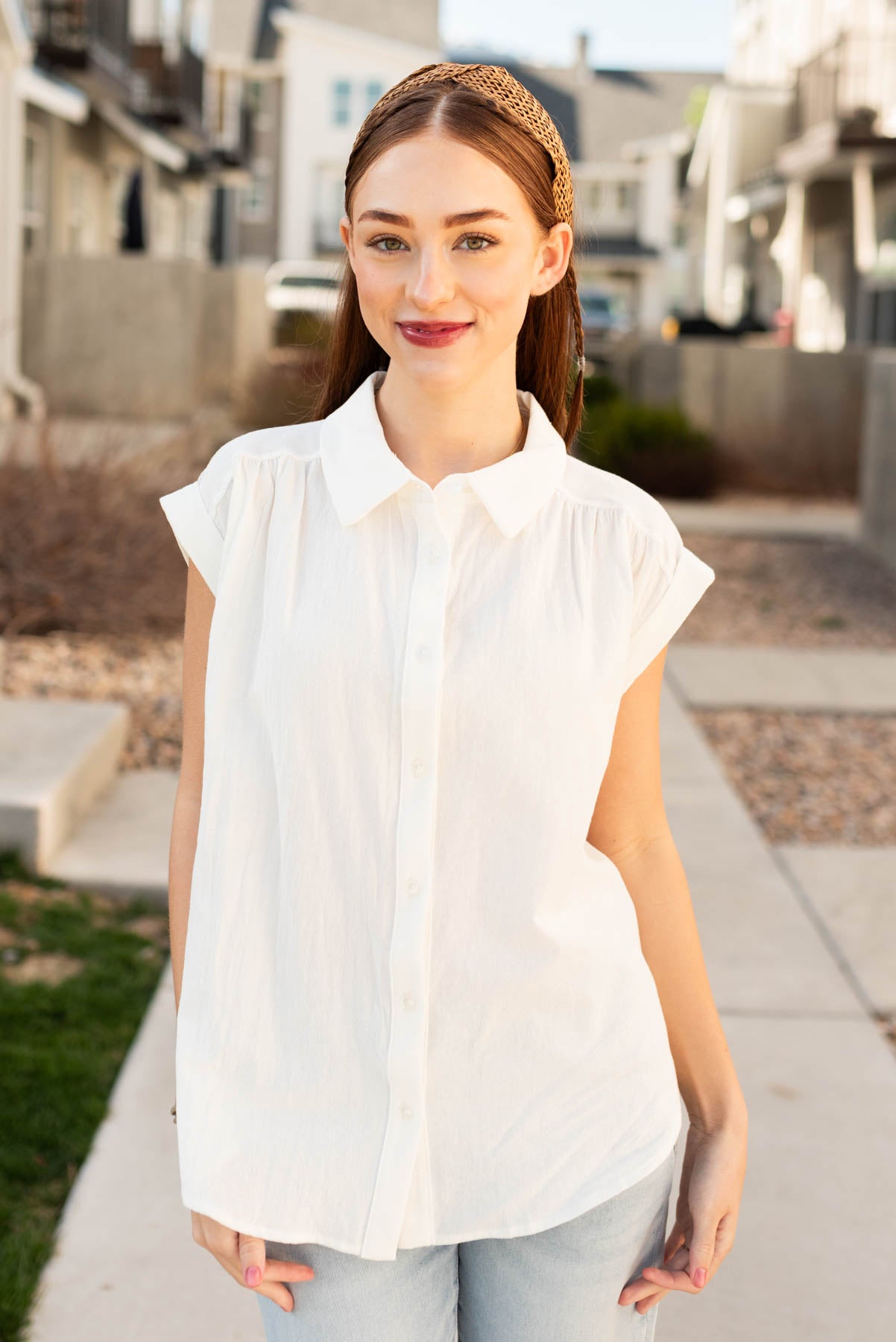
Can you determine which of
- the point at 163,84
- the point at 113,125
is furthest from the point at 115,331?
the point at 163,84

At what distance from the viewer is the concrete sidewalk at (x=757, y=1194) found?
248cm

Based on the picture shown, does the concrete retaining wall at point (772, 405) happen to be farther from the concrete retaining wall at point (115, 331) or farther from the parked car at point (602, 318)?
Result: the parked car at point (602, 318)

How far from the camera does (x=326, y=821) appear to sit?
1470 millimetres

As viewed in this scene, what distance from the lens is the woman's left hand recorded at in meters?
1.58

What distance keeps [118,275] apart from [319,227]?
1077 inches

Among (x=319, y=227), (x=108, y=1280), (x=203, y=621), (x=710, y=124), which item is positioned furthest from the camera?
(x=319, y=227)

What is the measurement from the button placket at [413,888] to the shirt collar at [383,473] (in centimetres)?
12

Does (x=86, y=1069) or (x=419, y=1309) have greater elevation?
(x=419, y=1309)

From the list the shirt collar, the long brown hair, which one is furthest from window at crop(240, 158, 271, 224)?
the shirt collar

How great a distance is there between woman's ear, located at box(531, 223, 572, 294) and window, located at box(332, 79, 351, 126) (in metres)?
39.3

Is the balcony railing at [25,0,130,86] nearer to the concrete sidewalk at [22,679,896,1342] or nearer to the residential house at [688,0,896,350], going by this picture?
the residential house at [688,0,896,350]

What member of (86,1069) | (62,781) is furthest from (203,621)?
(62,781)

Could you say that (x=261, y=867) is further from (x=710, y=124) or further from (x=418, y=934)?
(x=710, y=124)

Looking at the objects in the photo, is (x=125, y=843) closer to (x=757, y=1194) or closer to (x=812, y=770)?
(x=757, y=1194)
